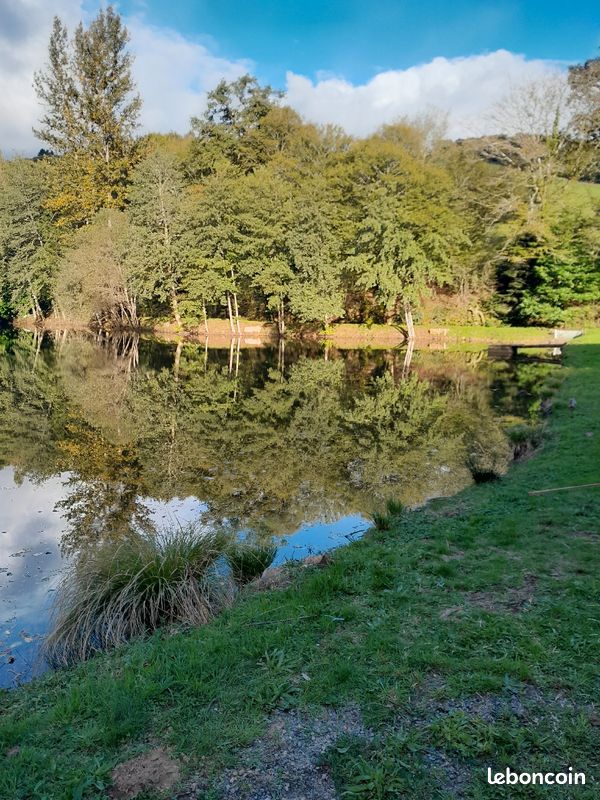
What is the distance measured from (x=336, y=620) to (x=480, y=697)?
4.95 ft

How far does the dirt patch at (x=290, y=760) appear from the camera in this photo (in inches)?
122

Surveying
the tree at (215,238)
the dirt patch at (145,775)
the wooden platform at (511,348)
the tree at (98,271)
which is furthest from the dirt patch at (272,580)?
the tree at (98,271)

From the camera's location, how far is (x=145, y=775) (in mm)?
3244

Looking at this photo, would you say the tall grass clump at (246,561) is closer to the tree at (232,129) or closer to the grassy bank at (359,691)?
the grassy bank at (359,691)

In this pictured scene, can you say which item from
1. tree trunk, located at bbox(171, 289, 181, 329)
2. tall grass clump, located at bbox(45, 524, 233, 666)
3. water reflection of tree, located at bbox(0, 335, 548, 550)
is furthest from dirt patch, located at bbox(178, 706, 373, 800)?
tree trunk, located at bbox(171, 289, 181, 329)

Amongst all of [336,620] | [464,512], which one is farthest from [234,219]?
[336,620]

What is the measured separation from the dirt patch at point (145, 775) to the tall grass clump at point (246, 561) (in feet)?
11.3

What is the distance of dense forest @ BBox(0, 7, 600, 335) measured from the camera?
36.7 m

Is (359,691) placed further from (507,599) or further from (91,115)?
(91,115)

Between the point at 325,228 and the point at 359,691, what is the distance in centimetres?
3726

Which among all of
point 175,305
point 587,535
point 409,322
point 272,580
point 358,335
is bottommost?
point 272,580

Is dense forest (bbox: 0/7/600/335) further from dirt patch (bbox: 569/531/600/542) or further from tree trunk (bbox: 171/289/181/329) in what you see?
dirt patch (bbox: 569/531/600/542)

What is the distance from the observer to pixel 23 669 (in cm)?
549

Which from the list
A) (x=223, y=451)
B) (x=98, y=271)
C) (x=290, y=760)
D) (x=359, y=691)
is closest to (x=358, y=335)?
(x=98, y=271)
